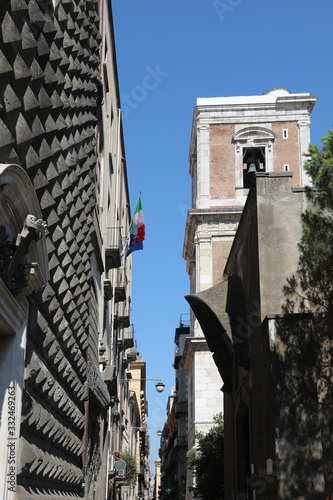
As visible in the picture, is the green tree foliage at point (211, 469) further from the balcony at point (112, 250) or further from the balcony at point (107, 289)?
the balcony at point (112, 250)

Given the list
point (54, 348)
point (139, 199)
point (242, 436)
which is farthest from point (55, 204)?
point (139, 199)

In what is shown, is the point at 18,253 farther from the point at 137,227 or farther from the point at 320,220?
the point at 137,227

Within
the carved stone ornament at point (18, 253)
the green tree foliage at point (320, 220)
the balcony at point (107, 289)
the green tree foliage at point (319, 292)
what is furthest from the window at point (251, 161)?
the carved stone ornament at point (18, 253)

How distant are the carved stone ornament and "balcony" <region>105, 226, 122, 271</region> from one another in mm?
15474

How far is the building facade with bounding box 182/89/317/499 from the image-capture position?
132 ft

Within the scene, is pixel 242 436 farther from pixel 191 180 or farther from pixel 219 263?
pixel 191 180

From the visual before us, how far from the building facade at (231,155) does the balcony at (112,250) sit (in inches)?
583

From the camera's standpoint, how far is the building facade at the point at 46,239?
7145mm

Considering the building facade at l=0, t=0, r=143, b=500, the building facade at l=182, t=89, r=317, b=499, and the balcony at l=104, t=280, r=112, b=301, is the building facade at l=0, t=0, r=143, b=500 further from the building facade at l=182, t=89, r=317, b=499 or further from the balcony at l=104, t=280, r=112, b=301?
the building facade at l=182, t=89, r=317, b=499

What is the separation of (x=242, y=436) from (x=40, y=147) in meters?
11.5

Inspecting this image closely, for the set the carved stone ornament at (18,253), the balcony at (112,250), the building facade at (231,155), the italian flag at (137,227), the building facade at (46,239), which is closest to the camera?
Result: the carved stone ornament at (18,253)

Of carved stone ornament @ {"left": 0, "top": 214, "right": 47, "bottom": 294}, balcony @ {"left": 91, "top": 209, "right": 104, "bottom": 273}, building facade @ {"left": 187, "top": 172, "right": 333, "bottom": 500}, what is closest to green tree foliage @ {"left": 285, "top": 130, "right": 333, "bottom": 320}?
building facade @ {"left": 187, "top": 172, "right": 333, "bottom": 500}

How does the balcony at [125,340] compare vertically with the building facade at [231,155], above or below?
below

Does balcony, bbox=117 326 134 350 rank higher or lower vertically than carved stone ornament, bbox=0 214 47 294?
higher
